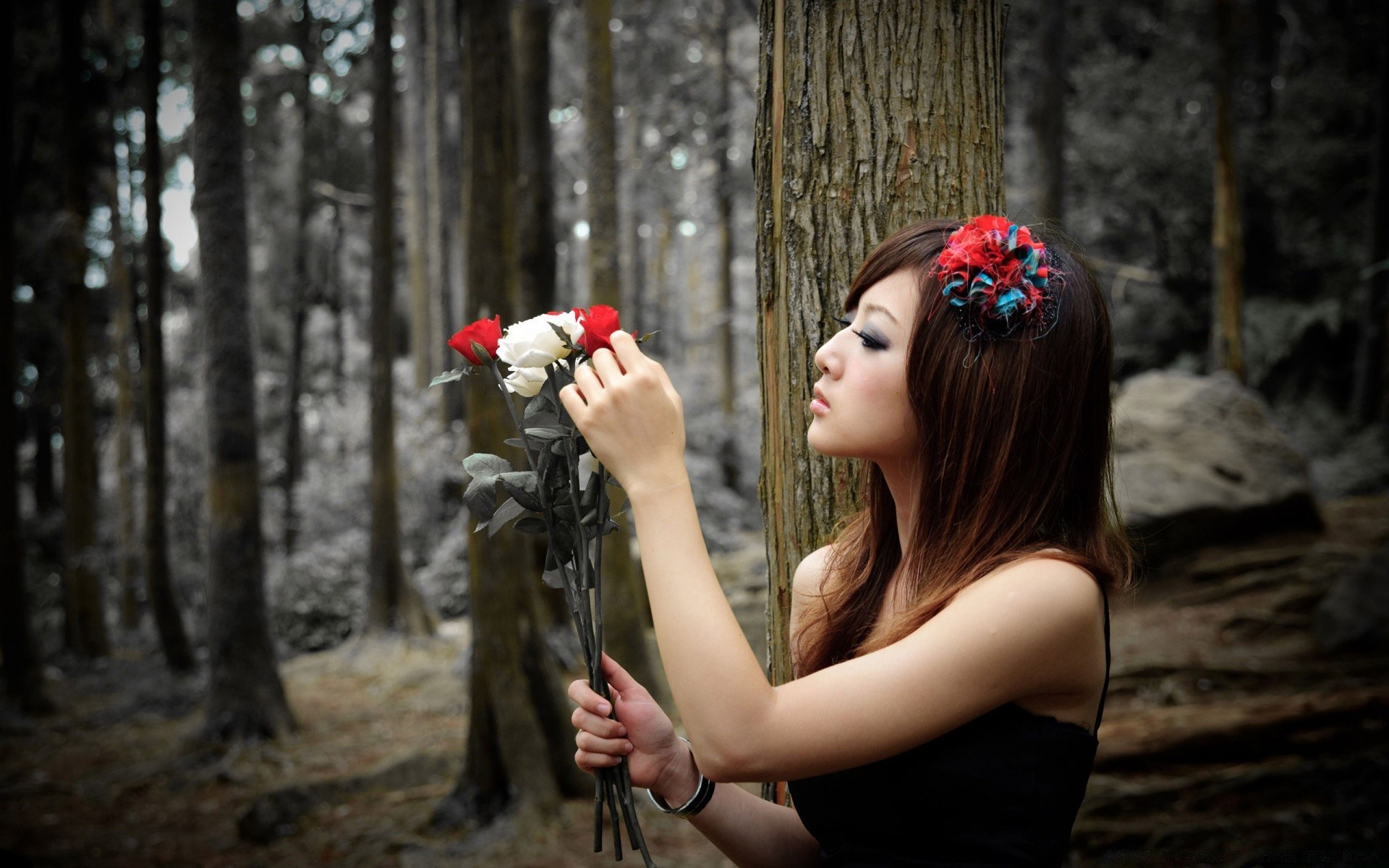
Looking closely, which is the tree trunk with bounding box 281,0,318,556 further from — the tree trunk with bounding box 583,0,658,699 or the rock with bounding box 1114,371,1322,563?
the rock with bounding box 1114,371,1322,563

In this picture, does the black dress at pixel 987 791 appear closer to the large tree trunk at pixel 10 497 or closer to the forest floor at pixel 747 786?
the forest floor at pixel 747 786

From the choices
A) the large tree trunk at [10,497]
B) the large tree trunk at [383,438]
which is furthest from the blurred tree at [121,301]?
the large tree trunk at [383,438]

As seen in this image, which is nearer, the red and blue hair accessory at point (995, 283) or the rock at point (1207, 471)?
the red and blue hair accessory at point (995, 283)

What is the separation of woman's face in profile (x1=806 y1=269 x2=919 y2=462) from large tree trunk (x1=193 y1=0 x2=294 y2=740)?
23.5 feet

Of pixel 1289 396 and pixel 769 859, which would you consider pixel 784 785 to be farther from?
pixel 1289 396

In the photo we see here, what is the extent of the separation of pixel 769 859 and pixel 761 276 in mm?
1301

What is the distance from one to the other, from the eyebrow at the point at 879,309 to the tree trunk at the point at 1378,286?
13.8 metres

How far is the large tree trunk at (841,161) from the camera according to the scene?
6.89 feet

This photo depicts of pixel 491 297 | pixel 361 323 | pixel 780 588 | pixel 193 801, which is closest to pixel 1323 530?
pixel 491 297

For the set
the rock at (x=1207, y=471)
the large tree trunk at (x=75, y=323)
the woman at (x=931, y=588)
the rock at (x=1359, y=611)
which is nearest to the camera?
the woman at (x=931, y=588)

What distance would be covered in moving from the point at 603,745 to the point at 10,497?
9.46 metres

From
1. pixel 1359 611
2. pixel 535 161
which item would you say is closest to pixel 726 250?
pixel 535 161

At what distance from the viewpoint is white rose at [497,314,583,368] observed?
1512 millimetres

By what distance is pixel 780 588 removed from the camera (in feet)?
7.45
